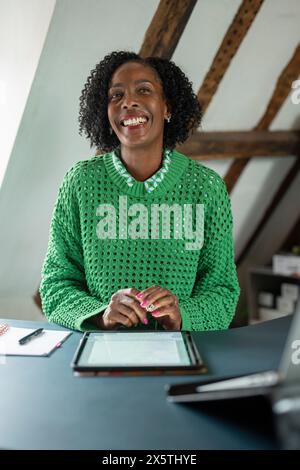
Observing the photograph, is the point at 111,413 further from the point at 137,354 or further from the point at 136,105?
the point at 136,105

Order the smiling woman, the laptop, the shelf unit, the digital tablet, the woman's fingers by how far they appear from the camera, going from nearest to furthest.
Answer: the laptop < the digital tablet < the woman's fingers < the smiling woman < the shelf unit

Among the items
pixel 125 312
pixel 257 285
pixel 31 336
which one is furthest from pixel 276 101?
pixel 31 336

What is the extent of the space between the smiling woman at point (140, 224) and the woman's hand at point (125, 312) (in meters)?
0.18

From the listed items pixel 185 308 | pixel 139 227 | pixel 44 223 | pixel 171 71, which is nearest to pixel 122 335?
pixel 185 308

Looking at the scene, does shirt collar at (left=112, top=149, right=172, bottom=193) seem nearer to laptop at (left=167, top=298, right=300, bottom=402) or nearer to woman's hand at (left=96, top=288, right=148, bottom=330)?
woman's hand at (left=96, top=288, right=148, bottom=330)

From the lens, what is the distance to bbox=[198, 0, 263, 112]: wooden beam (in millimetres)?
2696

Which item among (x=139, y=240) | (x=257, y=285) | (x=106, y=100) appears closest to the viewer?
(x=139, y=240)

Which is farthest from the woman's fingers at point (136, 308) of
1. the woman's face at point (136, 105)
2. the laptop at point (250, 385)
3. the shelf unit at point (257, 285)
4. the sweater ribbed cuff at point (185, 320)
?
the shelf unit at point (257, 285)

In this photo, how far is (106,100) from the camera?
1.71 metres

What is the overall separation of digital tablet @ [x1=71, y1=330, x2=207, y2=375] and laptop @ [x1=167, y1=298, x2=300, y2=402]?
0.10 m

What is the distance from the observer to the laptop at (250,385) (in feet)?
2.21

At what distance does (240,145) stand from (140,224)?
7.03 ft

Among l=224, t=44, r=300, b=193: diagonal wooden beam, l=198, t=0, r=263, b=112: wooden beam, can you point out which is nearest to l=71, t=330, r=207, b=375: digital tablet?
l=198, t=0, r=263, b=112: wooden beam

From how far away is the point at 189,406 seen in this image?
80 cm
